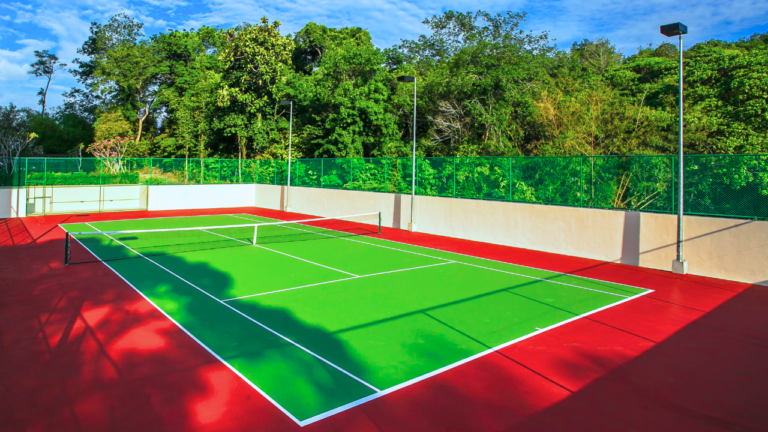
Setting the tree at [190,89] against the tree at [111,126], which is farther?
the tree at [111,126]

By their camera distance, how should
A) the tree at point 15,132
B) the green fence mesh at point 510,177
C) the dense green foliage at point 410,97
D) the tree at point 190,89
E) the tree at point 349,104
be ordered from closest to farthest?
the green fence mesh at point 510,177, the dense green foliage at point 410,97, the tree at point 349,104, the tree at point 190,89, the tree at point 15,132

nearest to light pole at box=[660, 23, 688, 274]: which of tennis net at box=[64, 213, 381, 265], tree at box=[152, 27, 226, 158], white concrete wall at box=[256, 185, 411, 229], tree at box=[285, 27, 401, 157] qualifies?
tennis net at box=[64, 213, 381, 265]

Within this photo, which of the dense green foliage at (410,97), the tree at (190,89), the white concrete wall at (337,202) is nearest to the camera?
the white concrete wall at (337,202)

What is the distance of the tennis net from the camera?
1487cm

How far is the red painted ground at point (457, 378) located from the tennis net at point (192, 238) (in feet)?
15.1

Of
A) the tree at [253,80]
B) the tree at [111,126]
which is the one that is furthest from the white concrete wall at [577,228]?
the tree at [111,126]

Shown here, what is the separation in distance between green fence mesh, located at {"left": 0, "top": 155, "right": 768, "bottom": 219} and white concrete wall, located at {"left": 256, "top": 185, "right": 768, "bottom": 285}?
383 mm

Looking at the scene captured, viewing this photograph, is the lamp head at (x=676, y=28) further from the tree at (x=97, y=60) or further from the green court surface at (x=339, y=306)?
the tree at (x=97, y=60)

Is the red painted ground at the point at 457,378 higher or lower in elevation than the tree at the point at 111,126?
lower

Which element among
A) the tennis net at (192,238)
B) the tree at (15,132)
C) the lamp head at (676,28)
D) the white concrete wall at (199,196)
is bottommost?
the tennis net at (192,238)

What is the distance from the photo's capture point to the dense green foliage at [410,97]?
2734cm

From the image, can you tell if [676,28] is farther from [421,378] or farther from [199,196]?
[199,196]

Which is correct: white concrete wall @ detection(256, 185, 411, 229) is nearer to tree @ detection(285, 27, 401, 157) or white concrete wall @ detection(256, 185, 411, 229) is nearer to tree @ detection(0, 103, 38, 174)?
tree @ detection(285, 27, 401, 157)

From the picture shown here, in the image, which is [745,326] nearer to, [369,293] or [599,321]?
[599,321]
